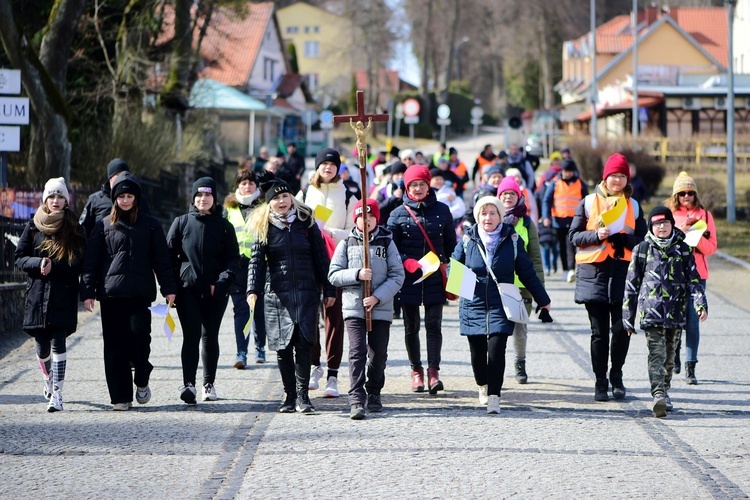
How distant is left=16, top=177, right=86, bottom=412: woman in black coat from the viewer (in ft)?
28.7

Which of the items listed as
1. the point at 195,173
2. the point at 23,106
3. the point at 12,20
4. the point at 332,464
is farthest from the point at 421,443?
the point at 195,173

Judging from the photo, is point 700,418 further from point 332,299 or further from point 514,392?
point 332,299

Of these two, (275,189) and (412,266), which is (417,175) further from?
(275,189)

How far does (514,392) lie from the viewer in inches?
375

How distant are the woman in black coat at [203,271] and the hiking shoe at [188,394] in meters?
0.05

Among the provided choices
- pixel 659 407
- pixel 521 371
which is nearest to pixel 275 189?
pixel 521 371

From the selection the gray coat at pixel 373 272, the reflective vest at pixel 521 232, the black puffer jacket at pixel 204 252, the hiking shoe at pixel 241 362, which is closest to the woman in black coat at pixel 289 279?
the gray coat at pixel 373 272

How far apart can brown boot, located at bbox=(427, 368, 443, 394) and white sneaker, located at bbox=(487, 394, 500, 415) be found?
878 mm

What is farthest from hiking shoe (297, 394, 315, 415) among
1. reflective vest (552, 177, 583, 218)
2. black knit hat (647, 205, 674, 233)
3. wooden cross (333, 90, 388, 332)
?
reflective vest (552, 177, 583, 218)

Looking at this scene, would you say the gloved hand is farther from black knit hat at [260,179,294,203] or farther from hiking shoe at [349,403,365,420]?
hiking shoe at [349,403,365,420]

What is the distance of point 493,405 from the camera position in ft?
27.8

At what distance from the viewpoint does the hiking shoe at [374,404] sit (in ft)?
28.0

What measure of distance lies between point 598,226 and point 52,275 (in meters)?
4.11

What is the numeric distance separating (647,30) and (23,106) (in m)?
69.4
